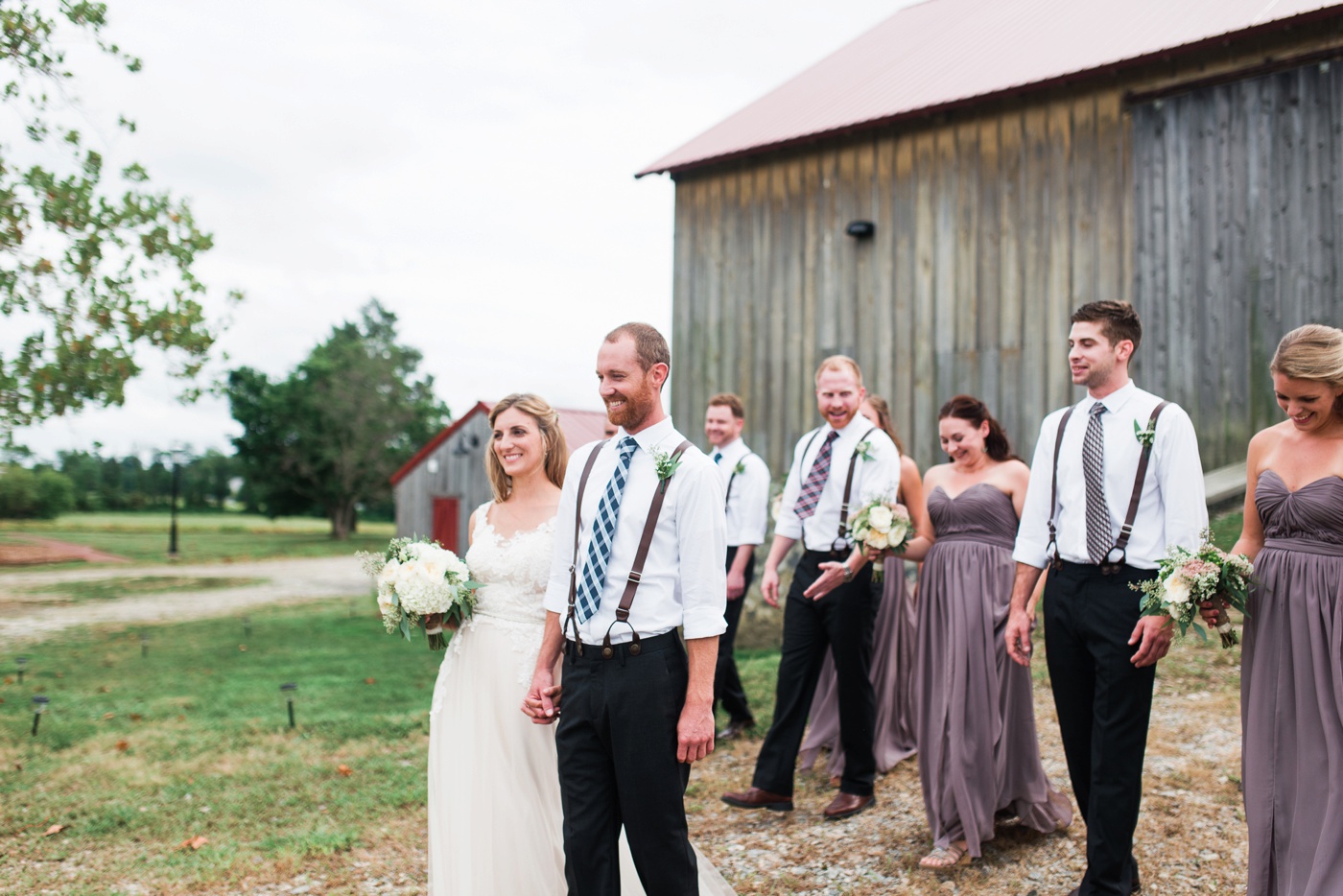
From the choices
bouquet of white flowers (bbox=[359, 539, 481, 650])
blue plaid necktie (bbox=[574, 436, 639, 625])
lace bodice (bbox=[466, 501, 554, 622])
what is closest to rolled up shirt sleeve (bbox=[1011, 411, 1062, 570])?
blue plaid necktie (bbox=[574, 436, 639, 625])

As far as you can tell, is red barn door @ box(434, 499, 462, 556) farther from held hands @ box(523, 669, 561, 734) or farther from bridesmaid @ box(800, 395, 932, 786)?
held hands @ box(523, 669, 561, 734)

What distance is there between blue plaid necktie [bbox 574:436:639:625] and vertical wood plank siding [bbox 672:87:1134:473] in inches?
319

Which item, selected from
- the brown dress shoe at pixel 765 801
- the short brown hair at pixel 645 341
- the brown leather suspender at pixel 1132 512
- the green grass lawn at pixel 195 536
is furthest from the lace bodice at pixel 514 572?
the green grass lawn at pixel 195 536

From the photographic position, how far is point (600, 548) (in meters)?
3.11

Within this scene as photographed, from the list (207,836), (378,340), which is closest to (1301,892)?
(207,836)

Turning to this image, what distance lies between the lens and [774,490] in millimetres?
12578

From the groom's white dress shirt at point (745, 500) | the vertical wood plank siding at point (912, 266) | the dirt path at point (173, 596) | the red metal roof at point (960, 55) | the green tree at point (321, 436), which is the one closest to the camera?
the groom's white dress shirt at point (745, 500)

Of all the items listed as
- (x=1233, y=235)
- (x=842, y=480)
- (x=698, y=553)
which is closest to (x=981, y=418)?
(x=842, y=480)

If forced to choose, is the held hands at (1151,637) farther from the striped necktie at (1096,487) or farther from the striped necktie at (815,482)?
the striped necktie at (815,482)

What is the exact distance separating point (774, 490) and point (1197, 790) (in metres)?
7.51

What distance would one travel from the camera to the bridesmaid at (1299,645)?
3256mm

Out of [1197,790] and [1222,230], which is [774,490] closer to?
[1222,230]

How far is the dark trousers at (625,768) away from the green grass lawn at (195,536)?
33.1m

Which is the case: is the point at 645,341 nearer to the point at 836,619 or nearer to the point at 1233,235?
the point at 836,619
